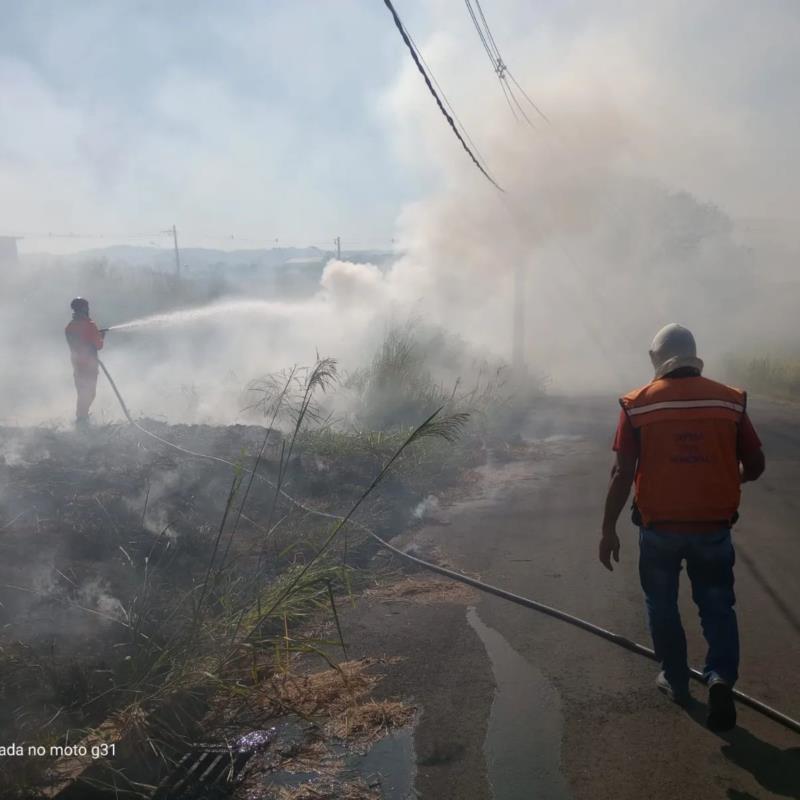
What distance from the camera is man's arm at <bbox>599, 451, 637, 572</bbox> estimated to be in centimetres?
398

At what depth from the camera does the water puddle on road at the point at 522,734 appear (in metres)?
3.29

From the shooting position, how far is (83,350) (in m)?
10.4

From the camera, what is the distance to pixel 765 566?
6188 mm

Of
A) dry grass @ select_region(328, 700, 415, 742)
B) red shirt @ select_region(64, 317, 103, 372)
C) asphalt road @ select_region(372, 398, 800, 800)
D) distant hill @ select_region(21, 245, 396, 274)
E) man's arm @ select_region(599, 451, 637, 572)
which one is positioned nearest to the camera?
asphalt road @ select_region(372, 398, 800, 800)

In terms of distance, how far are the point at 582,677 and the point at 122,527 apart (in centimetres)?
348

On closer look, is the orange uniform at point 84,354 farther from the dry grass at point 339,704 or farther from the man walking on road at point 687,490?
the man walking on road at point 687,490

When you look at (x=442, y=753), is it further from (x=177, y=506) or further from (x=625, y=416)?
(x=177, y=506)

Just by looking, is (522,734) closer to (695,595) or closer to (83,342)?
(695,595)

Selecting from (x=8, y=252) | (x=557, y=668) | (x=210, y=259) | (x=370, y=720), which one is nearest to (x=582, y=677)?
(x=557, y=668)

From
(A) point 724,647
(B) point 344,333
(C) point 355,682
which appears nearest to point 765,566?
(A) point 724,647

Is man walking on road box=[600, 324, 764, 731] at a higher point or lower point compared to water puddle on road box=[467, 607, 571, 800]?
higher

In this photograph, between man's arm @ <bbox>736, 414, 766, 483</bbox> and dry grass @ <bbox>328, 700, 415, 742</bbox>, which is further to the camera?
man's arm @ <bbox>736, 414, 766, 483</bbox>

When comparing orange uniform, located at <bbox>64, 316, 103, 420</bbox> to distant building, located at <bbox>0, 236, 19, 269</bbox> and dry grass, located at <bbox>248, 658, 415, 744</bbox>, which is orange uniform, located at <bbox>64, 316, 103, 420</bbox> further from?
distant building, located at <bbox>0, 236, 19, 269</bbox>

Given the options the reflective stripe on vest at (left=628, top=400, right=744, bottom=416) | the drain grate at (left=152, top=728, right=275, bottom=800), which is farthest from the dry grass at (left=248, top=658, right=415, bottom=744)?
the reflective stripe on vest at (left=628, top=400, right=744, bottom=416)
